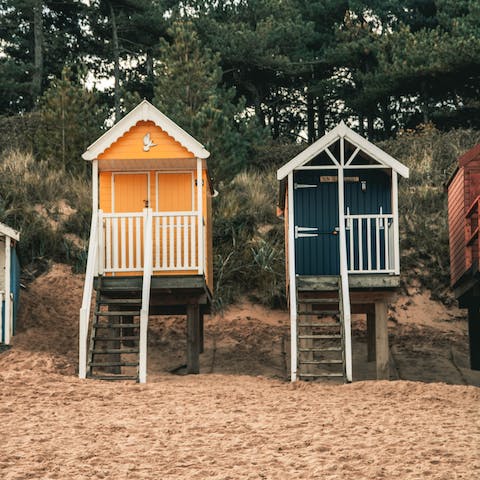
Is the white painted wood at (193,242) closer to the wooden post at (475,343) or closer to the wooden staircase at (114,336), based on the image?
the wooden staircase at (114,336)

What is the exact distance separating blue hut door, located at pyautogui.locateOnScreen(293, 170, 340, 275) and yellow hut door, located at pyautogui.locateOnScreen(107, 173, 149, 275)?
3.27m

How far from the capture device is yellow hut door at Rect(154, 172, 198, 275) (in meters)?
18.4

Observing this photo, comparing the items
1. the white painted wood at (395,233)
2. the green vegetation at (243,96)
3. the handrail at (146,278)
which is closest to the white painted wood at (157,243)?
the handrail at (146,278)

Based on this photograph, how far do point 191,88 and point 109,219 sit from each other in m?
10.9

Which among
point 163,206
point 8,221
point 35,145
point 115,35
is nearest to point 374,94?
point 115,35

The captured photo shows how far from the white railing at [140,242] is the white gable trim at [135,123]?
4.23ft

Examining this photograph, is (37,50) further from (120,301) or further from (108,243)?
(120,301)

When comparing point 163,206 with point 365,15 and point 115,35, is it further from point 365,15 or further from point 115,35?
point 365,15

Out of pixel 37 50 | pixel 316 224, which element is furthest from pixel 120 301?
pixel 37 50

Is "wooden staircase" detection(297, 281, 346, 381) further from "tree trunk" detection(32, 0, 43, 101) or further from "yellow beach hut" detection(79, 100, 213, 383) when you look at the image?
"tree trunk" detection(32, 0, 43, 101)

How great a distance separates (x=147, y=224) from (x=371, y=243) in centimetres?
467

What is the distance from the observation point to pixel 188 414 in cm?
1315

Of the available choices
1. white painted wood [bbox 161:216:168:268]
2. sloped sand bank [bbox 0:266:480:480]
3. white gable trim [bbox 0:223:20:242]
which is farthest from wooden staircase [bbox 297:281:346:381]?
white gable trim [bbox 0:223:20:242]

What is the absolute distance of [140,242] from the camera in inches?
737
